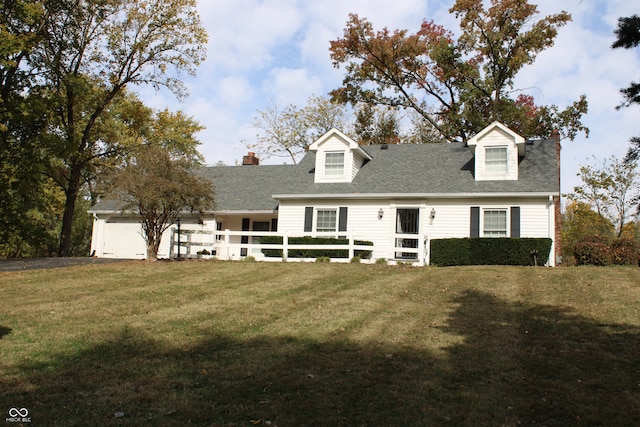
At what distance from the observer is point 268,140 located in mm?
44469

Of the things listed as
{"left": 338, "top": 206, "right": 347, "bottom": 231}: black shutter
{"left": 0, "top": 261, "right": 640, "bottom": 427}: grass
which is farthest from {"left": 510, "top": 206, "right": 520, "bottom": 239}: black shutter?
{"left": 338, "top": 206, "right": 347, "bottom": 231}: black shutter

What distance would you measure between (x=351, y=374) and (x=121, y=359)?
9.63 feet

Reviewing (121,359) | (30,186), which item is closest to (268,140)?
(30,186)

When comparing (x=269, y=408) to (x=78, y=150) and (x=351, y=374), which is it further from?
(x=78, y=150)

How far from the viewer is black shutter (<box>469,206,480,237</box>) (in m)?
19.3

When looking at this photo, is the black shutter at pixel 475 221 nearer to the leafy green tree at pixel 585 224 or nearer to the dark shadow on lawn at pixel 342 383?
the dark shadow on lawn at pixel 342 383

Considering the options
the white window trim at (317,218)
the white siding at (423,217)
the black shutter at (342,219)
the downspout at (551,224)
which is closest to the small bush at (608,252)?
the downspout at (551,224)

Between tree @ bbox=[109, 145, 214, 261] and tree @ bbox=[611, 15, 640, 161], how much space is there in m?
14.5

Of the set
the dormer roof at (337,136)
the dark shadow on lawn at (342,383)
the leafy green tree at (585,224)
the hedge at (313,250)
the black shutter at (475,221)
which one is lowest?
the dark shadow on lawn at (342,383)

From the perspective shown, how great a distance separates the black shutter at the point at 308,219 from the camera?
21578 mm

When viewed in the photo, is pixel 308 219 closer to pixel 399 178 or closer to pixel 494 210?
pixel 399 178

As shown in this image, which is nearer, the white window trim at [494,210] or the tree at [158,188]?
the tree at [158,188]

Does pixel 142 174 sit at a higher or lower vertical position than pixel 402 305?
higher

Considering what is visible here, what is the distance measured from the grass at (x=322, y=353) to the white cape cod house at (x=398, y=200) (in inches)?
269
